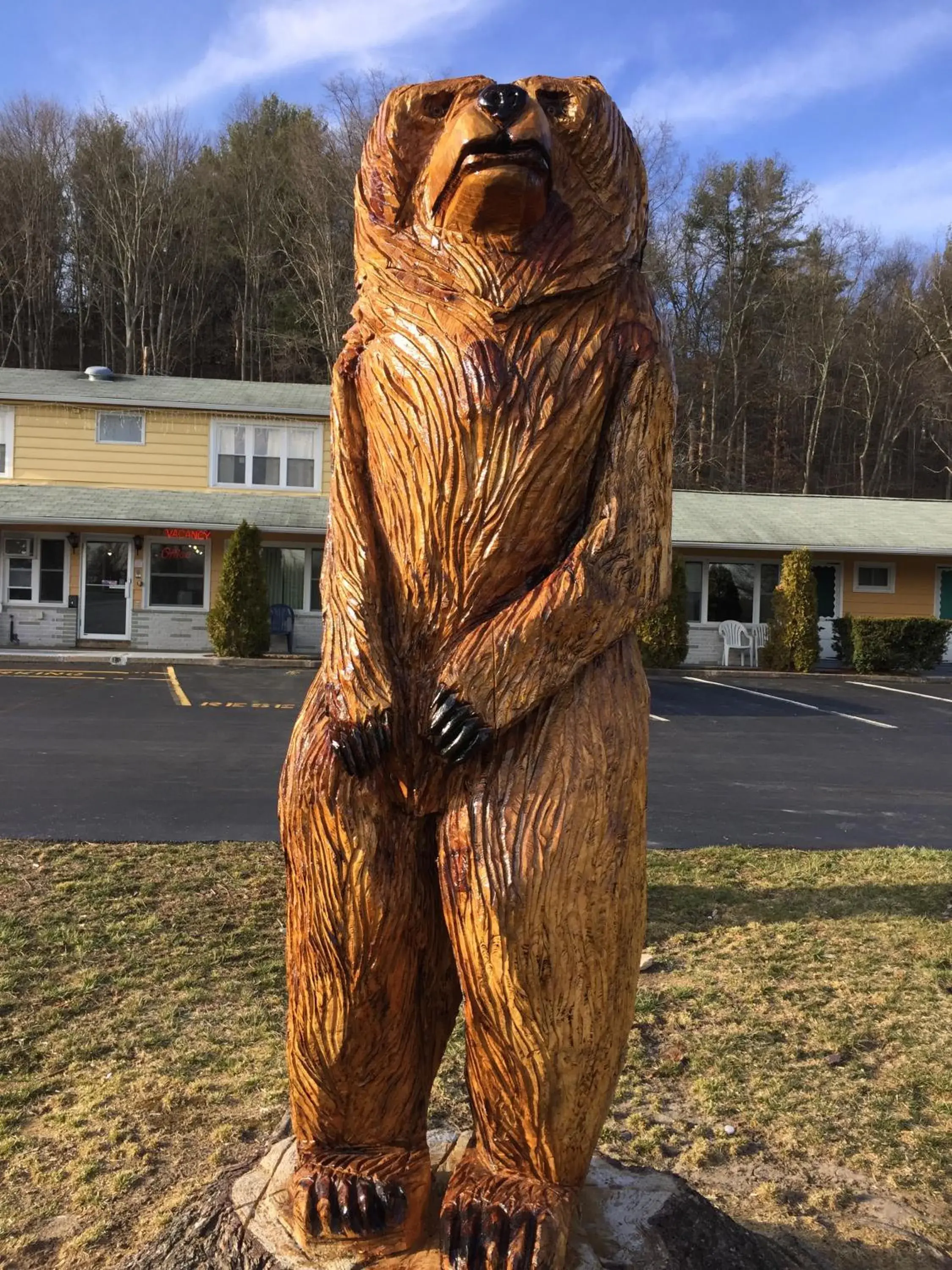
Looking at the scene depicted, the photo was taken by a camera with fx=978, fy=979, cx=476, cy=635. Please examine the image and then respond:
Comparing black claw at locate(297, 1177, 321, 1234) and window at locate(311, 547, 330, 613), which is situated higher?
window at locate(311, 547, 330, 613)

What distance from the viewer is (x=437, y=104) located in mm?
1918

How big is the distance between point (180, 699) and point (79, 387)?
Result: 388 inches

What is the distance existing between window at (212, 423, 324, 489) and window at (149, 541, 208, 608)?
1549 millimetres

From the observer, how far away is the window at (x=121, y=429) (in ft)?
62.0

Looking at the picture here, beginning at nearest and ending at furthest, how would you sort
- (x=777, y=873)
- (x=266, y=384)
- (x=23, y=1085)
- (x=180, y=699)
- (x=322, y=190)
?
(x=23, y=1085)
(x=777, y=873)
(x=180, y=699)
(x=266, y=384)
(x=322, y=190)

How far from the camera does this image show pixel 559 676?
1.74m

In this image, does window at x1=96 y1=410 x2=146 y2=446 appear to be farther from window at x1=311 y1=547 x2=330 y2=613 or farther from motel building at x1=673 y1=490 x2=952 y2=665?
motel building at x1=673 y1=490 x2=952 y2=665

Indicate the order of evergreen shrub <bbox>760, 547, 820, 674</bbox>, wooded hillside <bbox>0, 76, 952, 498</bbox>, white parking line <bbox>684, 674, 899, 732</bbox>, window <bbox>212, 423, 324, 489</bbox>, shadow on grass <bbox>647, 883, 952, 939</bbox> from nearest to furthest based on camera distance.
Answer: shadow on grass <bbox>647, 883, 952, 939</bbox> < white parking line <bbox>684, 674, 899, 732</bbox> < evergreen shrub <bbox>760, 547, 820, 674</bbox> < window <bbox>212, 423, 324, 489</bbox> < wooded hillside <bbox>0, 76, 952, 498</bbox>

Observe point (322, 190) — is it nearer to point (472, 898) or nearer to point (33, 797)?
point (33, 797)

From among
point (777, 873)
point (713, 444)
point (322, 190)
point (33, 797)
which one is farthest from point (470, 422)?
point (713, 444)

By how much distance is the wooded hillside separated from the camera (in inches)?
1275

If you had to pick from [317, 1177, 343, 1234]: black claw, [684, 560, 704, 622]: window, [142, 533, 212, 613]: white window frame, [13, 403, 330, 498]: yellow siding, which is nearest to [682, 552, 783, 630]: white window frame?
[684, 560, 704, 622]: window

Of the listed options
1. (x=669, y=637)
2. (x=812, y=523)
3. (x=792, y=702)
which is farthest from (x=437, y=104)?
(x=812, y=523)

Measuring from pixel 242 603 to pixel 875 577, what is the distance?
43.5ft
